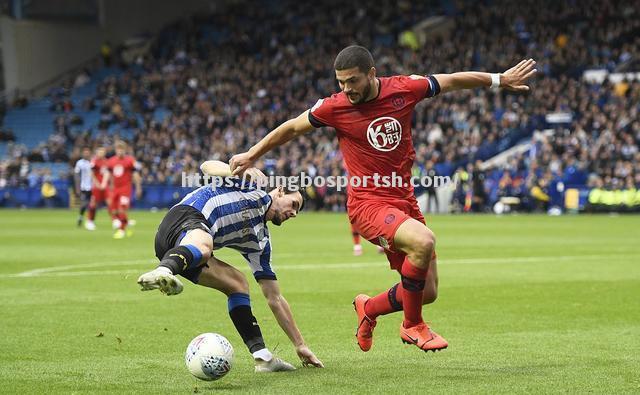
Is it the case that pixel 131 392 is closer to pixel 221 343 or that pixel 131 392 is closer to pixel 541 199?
pixel 221 343

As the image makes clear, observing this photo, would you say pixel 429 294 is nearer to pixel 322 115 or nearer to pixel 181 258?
pixel 322 115

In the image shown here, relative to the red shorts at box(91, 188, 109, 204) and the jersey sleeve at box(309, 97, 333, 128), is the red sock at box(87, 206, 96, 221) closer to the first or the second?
the red shorts at box(91, 188, 109, 204)

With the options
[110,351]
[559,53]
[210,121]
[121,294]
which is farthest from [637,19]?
[110,351]

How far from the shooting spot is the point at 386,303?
356 inches

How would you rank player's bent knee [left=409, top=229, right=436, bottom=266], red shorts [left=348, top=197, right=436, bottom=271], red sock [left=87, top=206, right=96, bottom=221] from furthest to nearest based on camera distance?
red sock [left=87, top=206, right=96, bottom=221] → red shorts [left=348, top=197, right=436, bottom=271] → player's bent knee [left=409, top=229, right=436, bottom=266]

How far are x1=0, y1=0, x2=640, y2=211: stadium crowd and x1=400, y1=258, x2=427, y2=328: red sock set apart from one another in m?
31.0

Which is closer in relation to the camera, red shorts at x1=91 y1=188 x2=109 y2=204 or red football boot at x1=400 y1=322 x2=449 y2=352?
red football boot at x1=400 y1=322 x2=449 y2=352

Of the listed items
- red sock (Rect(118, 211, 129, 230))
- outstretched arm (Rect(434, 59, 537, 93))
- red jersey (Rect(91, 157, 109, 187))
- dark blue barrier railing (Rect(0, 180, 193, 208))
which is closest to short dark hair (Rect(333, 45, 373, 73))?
outstretched arm (Rect(434, 59, 537, 93))

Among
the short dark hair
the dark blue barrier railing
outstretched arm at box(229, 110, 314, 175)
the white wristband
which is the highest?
the short dark hair

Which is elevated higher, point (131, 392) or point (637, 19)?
point (637, 19)

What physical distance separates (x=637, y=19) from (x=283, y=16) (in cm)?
1928

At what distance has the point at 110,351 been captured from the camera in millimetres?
9633

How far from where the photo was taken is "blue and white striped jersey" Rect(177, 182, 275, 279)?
28.5 ft

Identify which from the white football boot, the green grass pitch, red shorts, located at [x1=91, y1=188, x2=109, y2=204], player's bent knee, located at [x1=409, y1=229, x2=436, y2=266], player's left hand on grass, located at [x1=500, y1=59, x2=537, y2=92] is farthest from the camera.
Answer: red shorts, located at [x1=91, y1=188, x2=109, y2=204]
